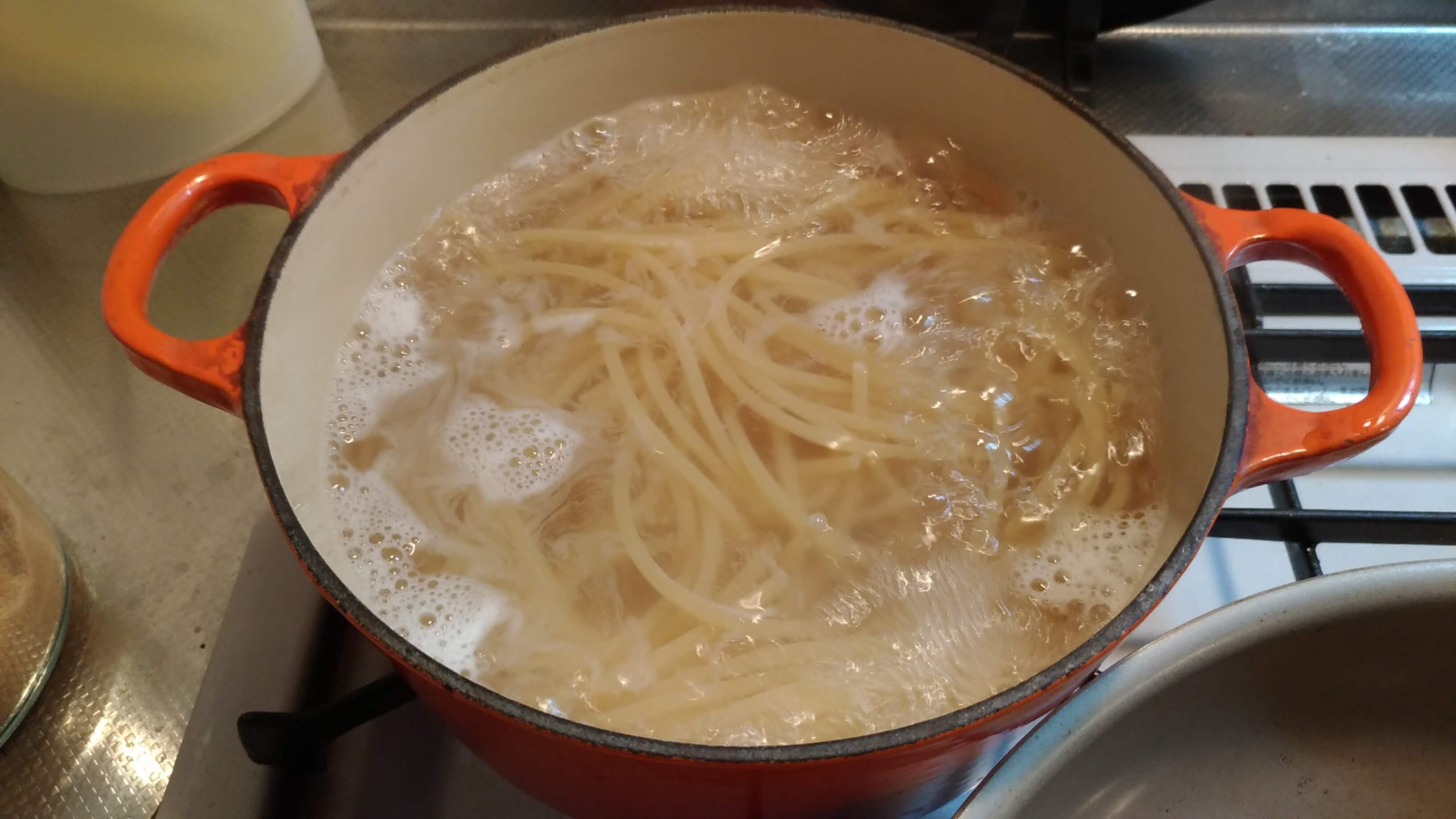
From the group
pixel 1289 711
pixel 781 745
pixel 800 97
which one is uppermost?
pixel 800 97

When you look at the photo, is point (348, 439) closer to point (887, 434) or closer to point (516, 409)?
point (516, 409)

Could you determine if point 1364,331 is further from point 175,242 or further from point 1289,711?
point 175,242

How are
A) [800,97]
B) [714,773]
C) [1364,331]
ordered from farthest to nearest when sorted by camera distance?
[800,97]
[1364,331]
[714,773]

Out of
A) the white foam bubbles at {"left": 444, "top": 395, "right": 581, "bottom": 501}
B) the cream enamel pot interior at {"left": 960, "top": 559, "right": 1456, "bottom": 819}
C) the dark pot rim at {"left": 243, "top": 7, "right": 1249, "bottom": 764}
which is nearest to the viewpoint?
the dark pot rim at {"left": 243, "top": 7, "right": 1249, "bottom": 764}

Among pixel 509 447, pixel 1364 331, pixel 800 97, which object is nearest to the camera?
pixel 1364 331

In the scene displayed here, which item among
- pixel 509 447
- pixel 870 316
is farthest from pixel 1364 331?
pixel 509 447

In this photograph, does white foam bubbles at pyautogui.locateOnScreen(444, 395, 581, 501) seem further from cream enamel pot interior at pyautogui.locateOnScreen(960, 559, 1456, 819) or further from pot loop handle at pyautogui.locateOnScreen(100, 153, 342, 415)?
cream enamel pot interior at pyautogui.locateOnScreen(960, 559, 1456, 819)

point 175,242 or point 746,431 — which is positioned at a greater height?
point 175,242

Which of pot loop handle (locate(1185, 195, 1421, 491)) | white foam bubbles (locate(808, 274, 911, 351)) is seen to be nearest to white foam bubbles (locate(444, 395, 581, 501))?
white foam bubbles (locate(808, 274, 911, 351))
